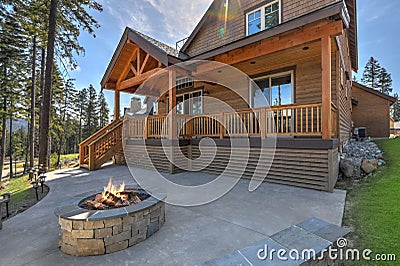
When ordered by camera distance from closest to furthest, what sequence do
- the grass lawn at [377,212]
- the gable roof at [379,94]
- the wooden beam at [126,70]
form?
1. the grass lawn at [377,212]
2. the wooden beam at [126,70]
3. the gable roof at [379,94]

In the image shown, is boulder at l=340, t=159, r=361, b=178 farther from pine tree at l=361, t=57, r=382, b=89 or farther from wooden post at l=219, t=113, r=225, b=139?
pine tree at l=361, t=57, r=382, b=89

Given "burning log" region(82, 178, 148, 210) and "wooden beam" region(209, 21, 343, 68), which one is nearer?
"burning log" region(82, 178, 148, 210)

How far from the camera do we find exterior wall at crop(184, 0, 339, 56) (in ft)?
25.4

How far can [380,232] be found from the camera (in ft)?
9.57

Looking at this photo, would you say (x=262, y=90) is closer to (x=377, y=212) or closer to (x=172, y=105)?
(x=172, y=105)

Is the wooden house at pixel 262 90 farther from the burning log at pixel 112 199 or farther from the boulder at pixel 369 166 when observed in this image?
the burning log at pixel 112 199

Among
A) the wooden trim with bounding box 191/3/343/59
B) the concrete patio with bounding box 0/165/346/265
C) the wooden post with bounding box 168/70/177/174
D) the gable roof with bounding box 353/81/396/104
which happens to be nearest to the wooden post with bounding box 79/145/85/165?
the concrete patio with bounding box 0/165/346/265

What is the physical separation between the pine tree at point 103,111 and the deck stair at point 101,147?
1039 inches

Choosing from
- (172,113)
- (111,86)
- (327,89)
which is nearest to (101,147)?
(111,86)

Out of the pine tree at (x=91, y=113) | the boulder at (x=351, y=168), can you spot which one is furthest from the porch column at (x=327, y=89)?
the pine tree at (x=91, y=113)

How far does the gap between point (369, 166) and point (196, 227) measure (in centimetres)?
557

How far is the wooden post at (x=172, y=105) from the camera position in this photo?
7.13 m

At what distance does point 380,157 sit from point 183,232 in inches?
295

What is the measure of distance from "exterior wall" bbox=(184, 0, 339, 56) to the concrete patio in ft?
21.7
